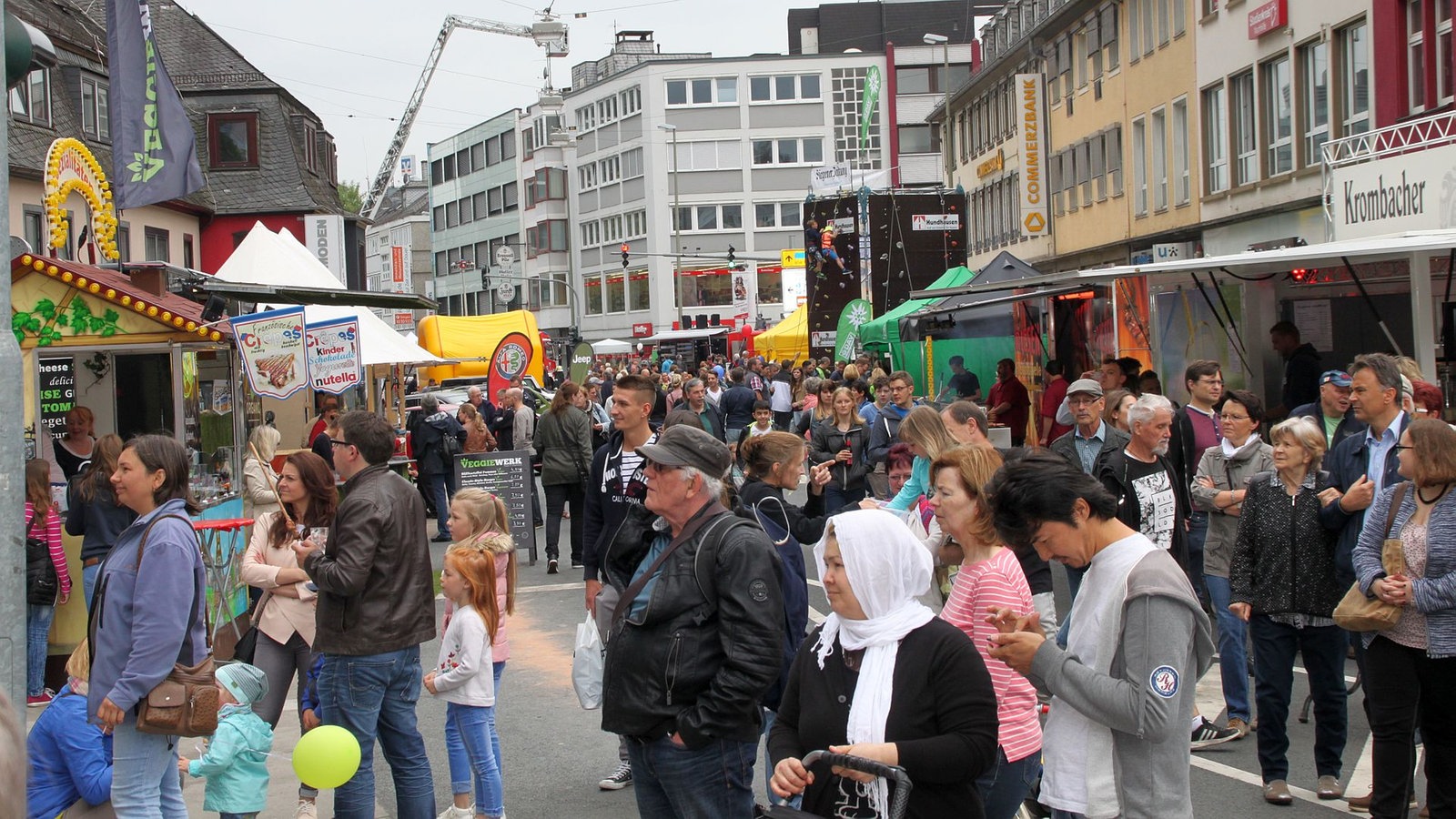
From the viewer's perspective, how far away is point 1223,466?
8180 millimetres

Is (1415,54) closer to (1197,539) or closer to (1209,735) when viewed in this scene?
(1197,539)

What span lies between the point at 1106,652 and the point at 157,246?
3084 centimetres

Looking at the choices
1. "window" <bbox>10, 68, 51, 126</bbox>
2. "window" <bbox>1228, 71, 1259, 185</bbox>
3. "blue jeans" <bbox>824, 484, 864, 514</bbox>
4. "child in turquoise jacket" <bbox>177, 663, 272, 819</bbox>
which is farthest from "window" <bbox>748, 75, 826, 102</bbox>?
"child in turquoise jacket" <bbox>177, 663, 272, 819</bbox>

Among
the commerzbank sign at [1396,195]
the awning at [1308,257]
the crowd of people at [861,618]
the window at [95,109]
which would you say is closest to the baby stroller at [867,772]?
the crowd of people at [861,618]

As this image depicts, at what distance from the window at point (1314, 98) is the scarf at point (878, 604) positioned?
2451cm

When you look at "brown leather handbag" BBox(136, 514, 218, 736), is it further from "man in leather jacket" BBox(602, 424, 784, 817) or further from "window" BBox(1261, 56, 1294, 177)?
"window" BBox(1261, 56, 1294, 177)

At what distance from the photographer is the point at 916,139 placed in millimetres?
78750

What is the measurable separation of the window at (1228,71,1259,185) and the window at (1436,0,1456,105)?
7.64 meters

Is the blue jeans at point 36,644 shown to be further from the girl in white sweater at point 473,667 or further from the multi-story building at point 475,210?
the multi-story building at point 475,210

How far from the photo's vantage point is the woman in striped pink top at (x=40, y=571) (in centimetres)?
925

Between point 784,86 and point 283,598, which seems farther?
point 784,86

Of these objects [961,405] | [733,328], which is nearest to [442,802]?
[961,405]

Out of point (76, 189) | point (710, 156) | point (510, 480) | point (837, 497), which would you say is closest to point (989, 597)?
point (837, 497)

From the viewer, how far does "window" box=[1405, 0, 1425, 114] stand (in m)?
22.0
